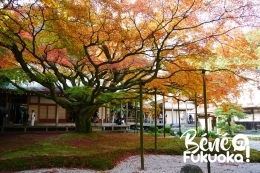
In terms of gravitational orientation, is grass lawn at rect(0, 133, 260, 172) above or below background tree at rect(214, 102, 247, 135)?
below

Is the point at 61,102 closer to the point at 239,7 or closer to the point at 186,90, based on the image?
the point at 186,90

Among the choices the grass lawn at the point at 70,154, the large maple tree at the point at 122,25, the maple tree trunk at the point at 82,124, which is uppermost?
the large maple tree at the point at 122,25

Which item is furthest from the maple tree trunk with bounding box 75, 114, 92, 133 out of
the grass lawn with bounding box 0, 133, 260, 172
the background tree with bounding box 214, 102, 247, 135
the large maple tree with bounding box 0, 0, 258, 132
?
the background tree with bounding box 214, 102, 247, 135

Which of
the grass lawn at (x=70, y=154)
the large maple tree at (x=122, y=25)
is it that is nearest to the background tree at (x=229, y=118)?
the grass lawn at (x=70, y=154)

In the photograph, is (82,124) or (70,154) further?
(82,124)

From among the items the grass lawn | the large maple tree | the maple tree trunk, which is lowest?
the grass lawn

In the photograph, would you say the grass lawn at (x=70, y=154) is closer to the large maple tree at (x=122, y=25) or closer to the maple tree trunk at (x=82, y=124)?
the maple tree trunk at (x=82, y=124)

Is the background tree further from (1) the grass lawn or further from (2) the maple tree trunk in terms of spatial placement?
(2) the maple tree trunk

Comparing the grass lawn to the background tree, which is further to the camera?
the background tree

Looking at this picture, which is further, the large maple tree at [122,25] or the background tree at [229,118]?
the background tree at [229,118]

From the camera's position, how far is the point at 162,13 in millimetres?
8234

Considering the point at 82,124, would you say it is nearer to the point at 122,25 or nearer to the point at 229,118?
the point at 122,25

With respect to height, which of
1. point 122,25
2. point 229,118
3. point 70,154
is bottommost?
point 70,154

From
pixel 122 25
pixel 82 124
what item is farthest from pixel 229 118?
pixel 122 25
